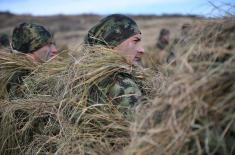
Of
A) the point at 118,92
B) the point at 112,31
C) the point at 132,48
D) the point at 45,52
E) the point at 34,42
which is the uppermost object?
the point at 112,31

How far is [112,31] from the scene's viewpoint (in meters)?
5.65

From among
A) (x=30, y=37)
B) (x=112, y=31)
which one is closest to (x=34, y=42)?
(x=30, y=37)

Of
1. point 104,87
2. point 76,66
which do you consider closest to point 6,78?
point 76,66

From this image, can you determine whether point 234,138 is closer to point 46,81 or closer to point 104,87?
point 104,87

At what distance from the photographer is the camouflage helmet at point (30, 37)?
804 centimetres

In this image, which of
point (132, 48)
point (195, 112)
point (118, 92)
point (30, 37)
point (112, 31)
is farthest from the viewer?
point (30, 37)

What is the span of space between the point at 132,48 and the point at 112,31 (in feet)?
0.89

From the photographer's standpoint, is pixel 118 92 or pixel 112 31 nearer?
pixel 118 92

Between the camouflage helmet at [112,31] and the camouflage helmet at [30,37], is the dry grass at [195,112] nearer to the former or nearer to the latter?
the camouflage helmet at [112,31]

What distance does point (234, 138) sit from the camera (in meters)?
3.10

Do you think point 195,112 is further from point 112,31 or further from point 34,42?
point 34,42

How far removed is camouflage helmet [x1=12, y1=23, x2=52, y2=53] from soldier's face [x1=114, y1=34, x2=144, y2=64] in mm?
2626

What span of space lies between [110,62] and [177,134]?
1.99 metres

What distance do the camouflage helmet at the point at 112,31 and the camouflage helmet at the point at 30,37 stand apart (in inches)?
92.5
